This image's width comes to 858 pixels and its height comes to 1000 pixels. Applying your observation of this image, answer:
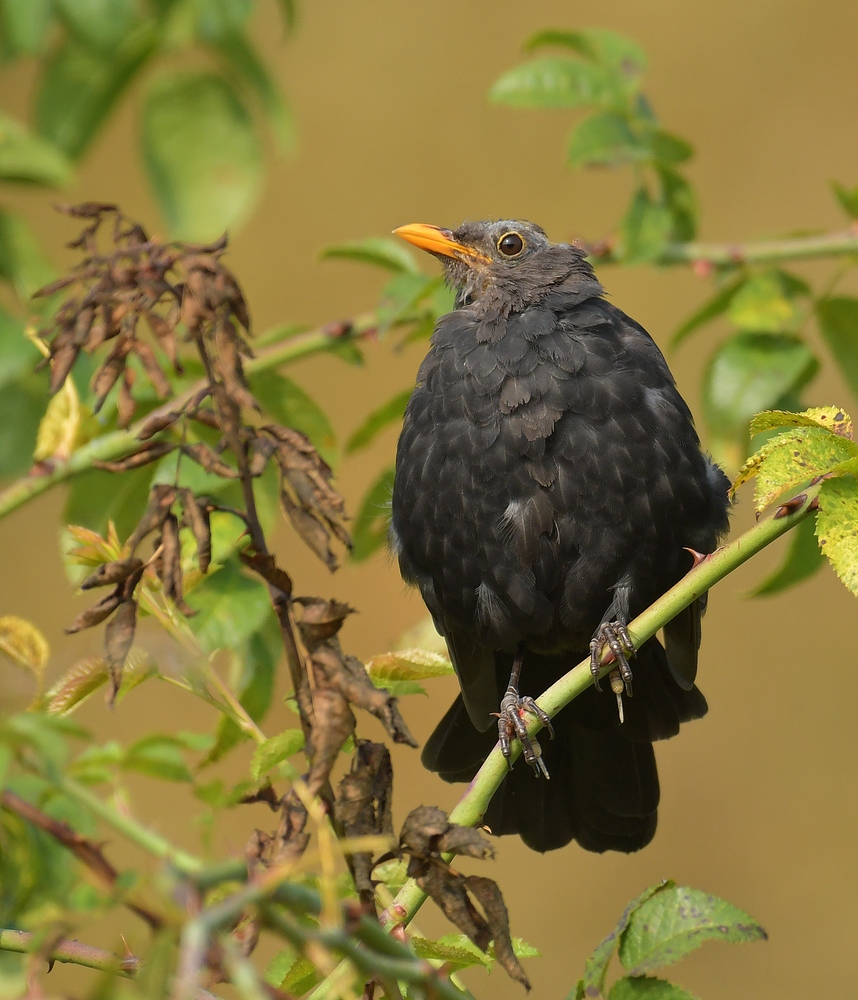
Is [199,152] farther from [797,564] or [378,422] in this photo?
[797,564]

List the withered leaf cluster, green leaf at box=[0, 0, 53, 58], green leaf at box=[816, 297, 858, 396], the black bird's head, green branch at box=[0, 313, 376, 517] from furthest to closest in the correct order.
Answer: the black bird's head < green leaf at box=[816, 297, 858, 396] < green leaf at box=[0, 0, 53, 58] < green branch at box=[0, 313, 376, 517] < the withered leaf cluster

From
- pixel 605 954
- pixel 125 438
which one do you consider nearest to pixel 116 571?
pixel 605 954

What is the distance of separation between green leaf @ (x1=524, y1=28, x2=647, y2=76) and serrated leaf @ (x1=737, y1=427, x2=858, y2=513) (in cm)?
183

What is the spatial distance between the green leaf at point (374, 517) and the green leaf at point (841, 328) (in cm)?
119

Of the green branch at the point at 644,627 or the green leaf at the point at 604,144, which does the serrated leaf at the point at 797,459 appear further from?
the green leaf at the point at 604,144

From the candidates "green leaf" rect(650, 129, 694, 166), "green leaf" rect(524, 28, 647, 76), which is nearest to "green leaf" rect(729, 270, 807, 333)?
"green leaf" rect(650, 129, 694, 166)

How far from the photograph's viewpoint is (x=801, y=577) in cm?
292

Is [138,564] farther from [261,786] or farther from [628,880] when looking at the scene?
[628,880]

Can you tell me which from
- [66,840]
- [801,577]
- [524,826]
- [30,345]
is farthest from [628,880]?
[66,840]

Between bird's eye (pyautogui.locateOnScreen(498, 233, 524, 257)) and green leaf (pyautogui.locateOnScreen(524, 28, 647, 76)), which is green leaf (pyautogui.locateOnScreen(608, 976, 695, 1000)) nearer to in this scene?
green leaf (pyautogui.locateOnScreen(524, 28, 647, 76))

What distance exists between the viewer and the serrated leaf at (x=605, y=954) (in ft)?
5.77

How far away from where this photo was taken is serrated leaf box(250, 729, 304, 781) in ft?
5.79

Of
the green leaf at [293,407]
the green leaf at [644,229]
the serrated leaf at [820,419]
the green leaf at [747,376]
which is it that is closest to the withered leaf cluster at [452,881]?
Answer: the serrated leaf at [820,419]

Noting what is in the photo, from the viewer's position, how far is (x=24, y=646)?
1.77m
